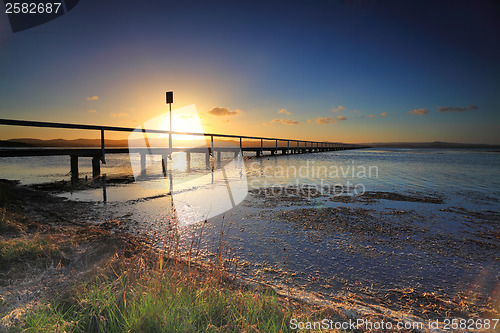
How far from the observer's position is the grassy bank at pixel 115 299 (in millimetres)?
1715

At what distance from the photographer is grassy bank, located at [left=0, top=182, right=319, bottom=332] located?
1.71m

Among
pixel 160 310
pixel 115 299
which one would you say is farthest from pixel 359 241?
pixel 115 299

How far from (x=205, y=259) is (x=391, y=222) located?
154 inches

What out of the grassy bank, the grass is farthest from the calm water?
the grass

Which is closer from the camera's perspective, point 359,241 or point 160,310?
point 160,310

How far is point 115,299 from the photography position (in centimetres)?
194

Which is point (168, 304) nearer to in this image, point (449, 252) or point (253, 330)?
point (253, 330)

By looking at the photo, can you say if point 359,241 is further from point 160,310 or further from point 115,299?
point 115,299

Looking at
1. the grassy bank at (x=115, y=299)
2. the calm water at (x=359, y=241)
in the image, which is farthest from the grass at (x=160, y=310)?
the calm water at (x=359, y=241)

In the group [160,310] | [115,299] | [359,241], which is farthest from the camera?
[359,241]

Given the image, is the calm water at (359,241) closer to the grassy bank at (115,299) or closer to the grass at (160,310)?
the grassy bank at (115,299)

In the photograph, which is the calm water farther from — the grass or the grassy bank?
the grass

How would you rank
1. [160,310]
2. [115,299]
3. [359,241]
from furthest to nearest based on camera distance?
[359,241]
[115,299]
[160,310]

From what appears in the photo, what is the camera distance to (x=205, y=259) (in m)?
3.26
